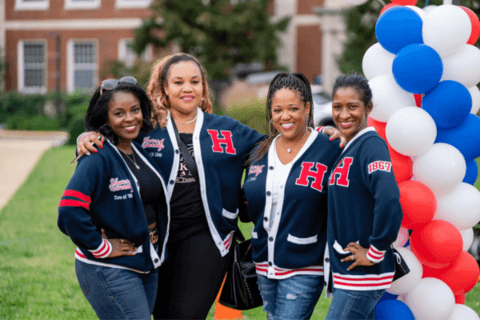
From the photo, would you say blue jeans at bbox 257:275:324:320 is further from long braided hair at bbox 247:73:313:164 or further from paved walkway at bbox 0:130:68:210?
paved walkway at bbox 0:130:68:210

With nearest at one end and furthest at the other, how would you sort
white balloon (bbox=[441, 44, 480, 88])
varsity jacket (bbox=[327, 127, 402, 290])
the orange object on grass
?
varsity jacket (bbox=[327, 127, 402, 290]) → white balloon (bbox=[441, 44, 480, 88]) → the orange object on grass

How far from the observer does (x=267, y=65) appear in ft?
75.7

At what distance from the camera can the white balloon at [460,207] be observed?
3.37 meters

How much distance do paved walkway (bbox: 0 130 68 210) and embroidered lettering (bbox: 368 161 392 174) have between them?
8.08 metres

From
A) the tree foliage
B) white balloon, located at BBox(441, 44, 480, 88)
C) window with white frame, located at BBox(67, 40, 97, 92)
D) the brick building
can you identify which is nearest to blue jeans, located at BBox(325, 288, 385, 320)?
white balloon, located at BBox(441, 44, 480, 88)

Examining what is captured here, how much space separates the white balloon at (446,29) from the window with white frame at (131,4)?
23.0 meters

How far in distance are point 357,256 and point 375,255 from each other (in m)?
0.10

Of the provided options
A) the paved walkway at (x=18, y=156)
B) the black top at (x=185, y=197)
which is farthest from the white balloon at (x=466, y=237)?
the paved walkway at (x=18, y=156)

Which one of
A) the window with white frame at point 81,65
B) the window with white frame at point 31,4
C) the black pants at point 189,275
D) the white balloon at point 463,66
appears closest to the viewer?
the black pants at point 189,275

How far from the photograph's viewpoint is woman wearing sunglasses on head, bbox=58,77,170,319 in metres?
2.56

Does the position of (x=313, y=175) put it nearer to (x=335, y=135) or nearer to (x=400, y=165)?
(x=335, y=135)

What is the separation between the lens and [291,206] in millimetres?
2865

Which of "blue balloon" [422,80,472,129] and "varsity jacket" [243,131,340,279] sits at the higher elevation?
"blue balloon" [422,80,472,129]

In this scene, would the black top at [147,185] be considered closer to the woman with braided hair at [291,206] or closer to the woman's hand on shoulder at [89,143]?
the woman's hand on shoulder at [89,143]
